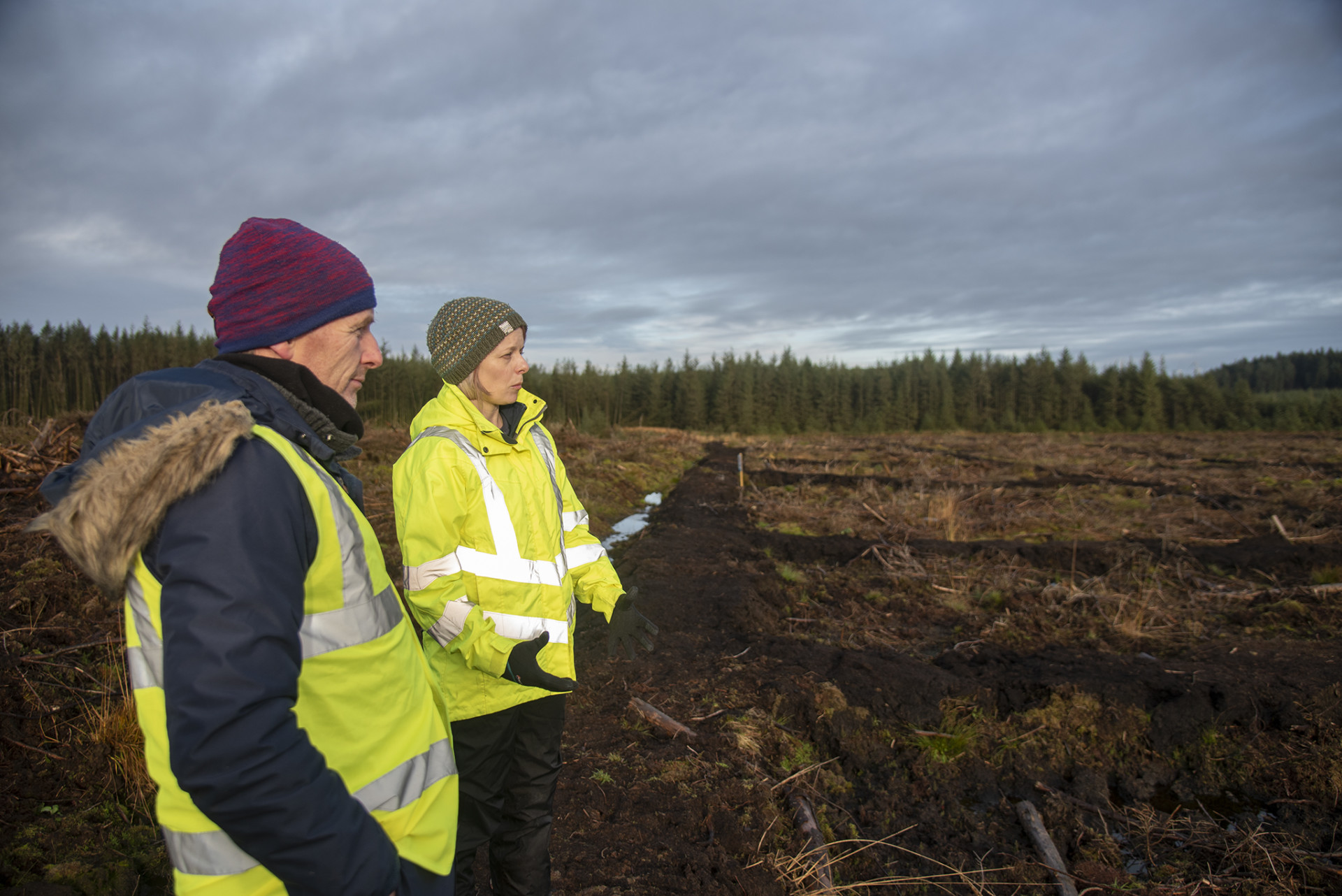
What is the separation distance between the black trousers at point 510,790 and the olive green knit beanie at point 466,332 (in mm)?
1140

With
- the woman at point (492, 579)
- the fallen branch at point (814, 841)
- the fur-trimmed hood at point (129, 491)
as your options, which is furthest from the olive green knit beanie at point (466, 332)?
the fallen branch at point (814, 841)

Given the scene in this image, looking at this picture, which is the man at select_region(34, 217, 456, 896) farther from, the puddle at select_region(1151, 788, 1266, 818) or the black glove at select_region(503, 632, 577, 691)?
the puddle at select_region(1151, 788, 1266, 818)

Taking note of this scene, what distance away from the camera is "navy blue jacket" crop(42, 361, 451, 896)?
Answer: 0.88 metres

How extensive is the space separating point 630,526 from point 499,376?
29.1 feet

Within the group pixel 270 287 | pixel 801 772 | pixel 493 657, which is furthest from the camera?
pixel 801 772

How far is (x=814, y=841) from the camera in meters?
2.93

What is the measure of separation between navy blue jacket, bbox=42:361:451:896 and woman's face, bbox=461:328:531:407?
3.78ft

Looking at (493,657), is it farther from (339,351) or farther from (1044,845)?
(1044,845)

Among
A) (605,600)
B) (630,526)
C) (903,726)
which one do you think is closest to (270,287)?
(605,600)

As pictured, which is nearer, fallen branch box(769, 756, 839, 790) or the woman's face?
the woman's face

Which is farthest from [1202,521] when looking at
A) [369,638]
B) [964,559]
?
[369,638]

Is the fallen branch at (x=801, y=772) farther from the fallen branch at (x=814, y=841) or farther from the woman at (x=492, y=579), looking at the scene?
the woman at (x=492, y=579)

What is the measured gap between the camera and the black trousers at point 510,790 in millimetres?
1977

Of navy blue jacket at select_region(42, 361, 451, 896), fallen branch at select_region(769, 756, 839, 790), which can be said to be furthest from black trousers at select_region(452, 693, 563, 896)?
fallen branch at select_region(769, 756, 839, 790)
